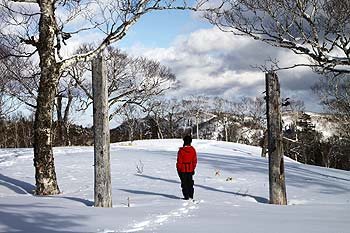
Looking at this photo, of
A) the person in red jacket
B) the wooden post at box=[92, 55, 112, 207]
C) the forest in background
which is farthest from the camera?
the forest in background

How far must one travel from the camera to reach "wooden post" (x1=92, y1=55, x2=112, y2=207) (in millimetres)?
7172

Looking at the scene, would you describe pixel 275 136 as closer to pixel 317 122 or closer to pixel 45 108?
pixel 45 108

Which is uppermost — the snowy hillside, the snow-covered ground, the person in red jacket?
the snowy hillside

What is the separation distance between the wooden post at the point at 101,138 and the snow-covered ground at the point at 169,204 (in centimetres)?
30

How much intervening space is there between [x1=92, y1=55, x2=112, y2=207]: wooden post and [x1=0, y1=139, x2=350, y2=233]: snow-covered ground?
0.98ft

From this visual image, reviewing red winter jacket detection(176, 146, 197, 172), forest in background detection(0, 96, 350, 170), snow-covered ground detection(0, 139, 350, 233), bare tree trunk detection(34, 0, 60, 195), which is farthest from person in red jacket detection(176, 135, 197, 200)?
forest in background detection(0, 96, 350, 170)

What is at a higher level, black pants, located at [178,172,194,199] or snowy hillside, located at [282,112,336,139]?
snowy hillside, located at [282,112,336,139]

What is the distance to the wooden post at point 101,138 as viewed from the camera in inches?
282

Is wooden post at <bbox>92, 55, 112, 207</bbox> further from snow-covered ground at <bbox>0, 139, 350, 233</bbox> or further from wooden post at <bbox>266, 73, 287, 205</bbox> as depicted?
wooden post at <bbox>266, 73, 287, 205</bbox>

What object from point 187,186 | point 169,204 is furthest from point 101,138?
point 187,186

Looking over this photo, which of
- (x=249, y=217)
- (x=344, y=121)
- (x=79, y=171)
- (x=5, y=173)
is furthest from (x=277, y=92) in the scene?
(x=344, y=121)

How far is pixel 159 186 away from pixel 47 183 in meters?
3.08

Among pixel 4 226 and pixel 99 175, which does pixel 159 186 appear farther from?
pixel 4 226

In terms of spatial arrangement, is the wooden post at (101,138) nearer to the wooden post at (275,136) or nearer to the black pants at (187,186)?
the black pants at (187,186)
